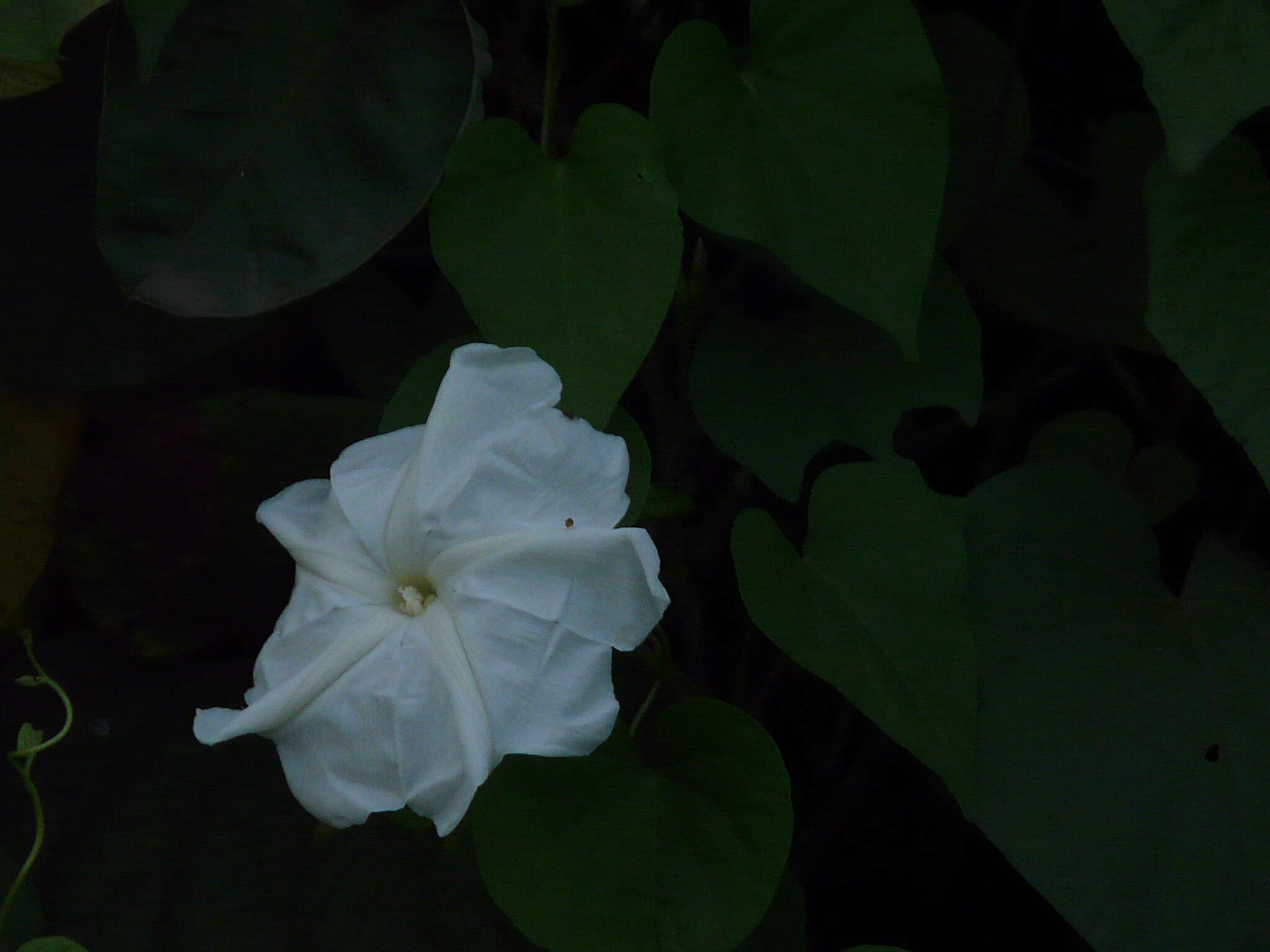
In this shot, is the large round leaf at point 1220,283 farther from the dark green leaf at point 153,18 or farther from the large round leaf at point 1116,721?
the dark green leaf at point 153,18

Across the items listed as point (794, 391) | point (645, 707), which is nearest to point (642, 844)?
point (645, 707)

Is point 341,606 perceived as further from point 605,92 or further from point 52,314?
point 605,92

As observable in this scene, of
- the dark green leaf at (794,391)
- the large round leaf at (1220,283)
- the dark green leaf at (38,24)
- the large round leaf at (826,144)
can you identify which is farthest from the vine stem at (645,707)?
the dark green leaf at (38,24)

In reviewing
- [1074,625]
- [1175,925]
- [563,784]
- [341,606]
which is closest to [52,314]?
[341,606]

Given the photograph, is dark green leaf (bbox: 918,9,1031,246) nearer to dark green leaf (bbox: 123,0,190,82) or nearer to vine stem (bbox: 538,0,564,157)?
vine stem (bbox: 538,0,564,157)

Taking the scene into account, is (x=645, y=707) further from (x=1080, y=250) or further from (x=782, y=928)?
(x=1080, y=250)

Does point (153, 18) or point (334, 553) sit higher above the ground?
point (153, 18)

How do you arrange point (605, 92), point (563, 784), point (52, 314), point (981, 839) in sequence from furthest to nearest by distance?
1. point (981, 839)
2. point (605, 92)
3. point (52, 314)
4. point (563, 784)
